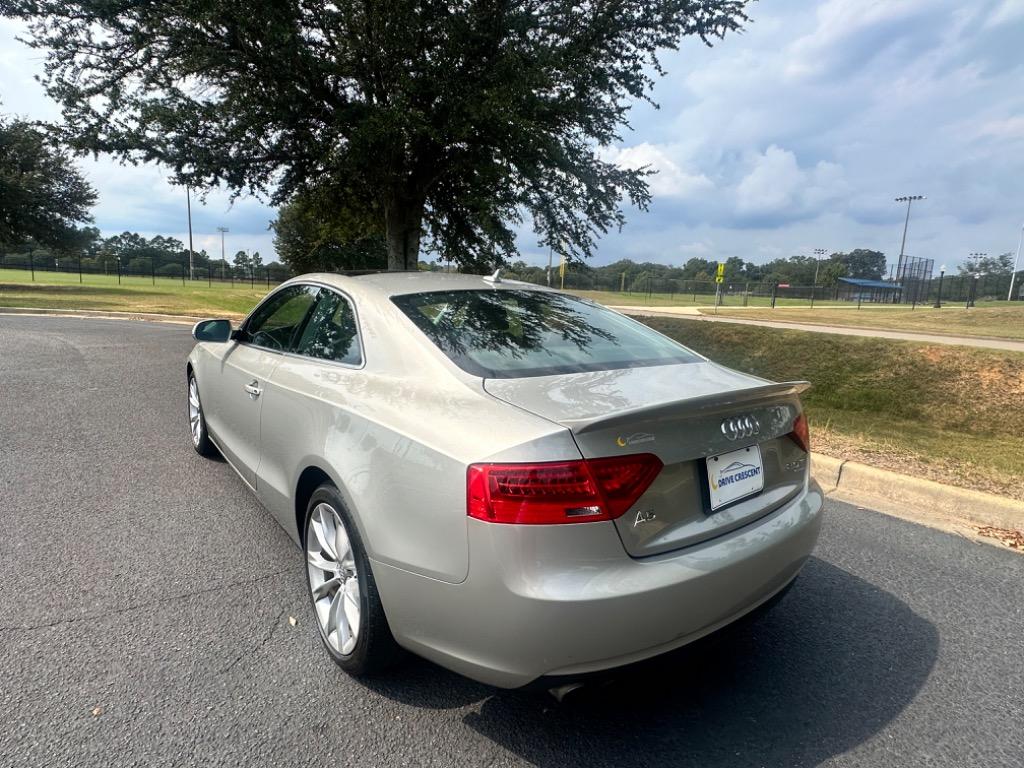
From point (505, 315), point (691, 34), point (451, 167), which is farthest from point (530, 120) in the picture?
point (505, 315)

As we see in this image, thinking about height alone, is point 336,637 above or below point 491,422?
below

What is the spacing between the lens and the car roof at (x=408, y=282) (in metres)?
2.90

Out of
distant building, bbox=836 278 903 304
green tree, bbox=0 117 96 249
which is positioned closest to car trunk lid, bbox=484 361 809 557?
green tree, bbox=0 117 96 249

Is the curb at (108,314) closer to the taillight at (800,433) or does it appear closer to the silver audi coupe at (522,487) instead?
the silver audi coupe at (522,487)

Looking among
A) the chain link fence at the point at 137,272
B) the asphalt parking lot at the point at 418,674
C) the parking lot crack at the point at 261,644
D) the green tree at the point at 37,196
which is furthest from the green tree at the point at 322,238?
the chain link fence at the point at 137,272

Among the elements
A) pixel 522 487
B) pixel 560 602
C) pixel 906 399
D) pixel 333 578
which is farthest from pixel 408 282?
pixel 906 399

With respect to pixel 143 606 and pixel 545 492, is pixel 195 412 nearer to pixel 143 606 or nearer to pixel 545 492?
pixel 143 606

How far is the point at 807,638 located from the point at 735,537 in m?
1.00

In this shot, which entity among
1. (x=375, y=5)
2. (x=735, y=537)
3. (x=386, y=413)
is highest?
(x=375, y=5)

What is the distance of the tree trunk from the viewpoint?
14.4 m

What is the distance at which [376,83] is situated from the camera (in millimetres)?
12039

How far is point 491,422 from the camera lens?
189cm

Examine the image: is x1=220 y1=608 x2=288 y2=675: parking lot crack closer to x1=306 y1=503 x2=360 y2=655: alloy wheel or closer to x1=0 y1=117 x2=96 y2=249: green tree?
x1=306 y1=503 x2=360 y2=655: alloy wheel

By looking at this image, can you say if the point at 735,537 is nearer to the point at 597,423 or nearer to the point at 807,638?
the point at 597,423
